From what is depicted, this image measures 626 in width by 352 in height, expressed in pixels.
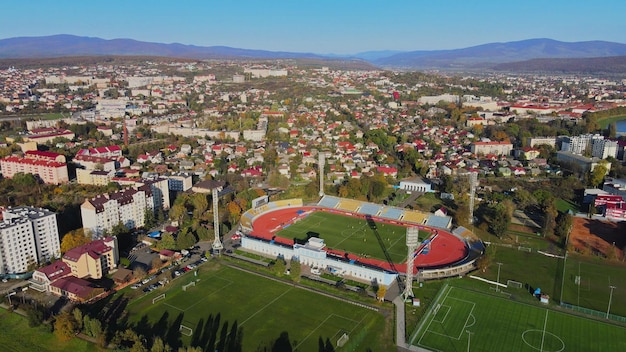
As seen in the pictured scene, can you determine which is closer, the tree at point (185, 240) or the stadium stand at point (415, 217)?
the tree at point (185, 240)

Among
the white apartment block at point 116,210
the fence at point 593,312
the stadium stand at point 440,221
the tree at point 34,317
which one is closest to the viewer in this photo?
the tree at point 34,317

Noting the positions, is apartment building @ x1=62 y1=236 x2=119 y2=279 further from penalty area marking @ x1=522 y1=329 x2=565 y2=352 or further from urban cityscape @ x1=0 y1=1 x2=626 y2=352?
penalty area marking @ x1=522 y1=329 x2=565 y2=352

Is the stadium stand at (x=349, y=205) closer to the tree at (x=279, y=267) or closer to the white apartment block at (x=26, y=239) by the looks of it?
the tree at (x=279, y=267)

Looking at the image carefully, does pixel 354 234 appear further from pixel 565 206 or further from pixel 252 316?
pixel 565 206

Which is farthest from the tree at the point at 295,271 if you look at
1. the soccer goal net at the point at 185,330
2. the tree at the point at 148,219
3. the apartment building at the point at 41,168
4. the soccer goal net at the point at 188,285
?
the apartment building at the point at 41,168

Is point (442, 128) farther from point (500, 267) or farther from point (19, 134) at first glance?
point (19, 134)

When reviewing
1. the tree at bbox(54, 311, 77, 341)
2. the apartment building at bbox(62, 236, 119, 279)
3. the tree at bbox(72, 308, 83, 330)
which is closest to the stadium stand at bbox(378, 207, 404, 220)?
the apartment building at bbox(62, 236, 119, 279)

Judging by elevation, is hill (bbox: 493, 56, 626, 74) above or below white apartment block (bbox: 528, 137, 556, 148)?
above
